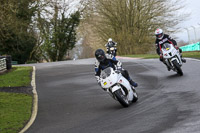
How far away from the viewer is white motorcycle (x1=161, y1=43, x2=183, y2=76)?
637 inches

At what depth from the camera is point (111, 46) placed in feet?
82.4

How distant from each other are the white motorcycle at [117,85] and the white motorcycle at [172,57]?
4925mm

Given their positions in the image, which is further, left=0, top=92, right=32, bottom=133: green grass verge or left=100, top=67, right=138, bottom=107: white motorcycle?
left=100, top=67, right=138, bottom=107: white motorcycle

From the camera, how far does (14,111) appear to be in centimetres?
1334

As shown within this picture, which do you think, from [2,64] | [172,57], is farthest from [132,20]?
[172,57]

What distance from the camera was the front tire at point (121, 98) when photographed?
11242 millimetres

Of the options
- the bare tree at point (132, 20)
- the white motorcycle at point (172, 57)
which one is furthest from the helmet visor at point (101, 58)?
the bare tree at point (132, 20)

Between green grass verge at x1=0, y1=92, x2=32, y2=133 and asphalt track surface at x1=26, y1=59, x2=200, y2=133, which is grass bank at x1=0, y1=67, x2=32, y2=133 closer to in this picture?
green grass verge at x1=0, y1=92, x2=32, y2=133

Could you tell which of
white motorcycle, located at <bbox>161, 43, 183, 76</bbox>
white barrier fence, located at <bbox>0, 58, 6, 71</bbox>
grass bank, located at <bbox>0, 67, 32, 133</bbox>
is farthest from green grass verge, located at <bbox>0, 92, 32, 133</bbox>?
white barrier fence, located at <bbox>0, 58, 6, 71</bbox>

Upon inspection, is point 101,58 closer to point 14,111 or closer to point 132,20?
point 14,111

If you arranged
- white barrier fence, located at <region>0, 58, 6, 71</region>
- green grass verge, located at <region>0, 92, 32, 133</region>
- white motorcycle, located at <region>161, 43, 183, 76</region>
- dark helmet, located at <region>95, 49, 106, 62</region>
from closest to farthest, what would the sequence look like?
green grass verge, located at <region>0, 92, 32, 133</region> → dark helmet, located at <region>95, 49, 106, 62</region> → white motorcycle, located at <region>161, 43, 183, 76</region> → white barrier fence, located at <region>0, 58, 6, 71</region>

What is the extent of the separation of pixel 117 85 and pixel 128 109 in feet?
2.36

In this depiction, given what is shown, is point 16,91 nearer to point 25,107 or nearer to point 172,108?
point 25,107

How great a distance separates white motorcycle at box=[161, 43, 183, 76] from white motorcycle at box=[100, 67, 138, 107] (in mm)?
4925
